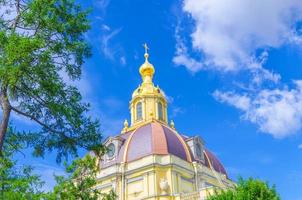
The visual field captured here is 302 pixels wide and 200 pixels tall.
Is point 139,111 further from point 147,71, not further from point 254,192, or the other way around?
point 254,192

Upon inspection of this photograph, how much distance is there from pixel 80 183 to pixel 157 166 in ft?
52.2

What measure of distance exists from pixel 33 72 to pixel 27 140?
2582 mm

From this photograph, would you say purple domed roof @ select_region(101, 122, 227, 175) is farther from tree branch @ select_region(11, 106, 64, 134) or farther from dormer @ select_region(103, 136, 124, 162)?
tree branch @ select_region(11, 106, 64, 134)

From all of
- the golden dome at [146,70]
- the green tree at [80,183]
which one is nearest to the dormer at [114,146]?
the golden dome at [146,70]

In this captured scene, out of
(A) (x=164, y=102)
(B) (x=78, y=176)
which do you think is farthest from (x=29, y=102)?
(A) (x=164, y=102)

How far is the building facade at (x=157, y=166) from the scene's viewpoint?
117ft

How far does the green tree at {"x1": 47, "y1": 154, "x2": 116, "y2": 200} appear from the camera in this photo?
1884cm

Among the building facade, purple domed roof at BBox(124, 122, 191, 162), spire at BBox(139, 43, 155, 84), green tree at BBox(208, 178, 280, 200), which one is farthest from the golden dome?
green tree at BBox(208, 178, 280, 200)

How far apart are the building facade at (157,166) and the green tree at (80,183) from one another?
41.2 ft

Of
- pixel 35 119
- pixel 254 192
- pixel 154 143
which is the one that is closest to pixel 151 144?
pixel 154 143

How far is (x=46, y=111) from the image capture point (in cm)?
1455

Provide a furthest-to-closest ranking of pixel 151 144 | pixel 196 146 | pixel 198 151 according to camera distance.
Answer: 1. pixel 198 151
2. pixel 196 146
3. pixel 151 144

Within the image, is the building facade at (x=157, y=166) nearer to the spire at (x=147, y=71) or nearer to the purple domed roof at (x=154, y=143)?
the purple domed roof at (x=154, y=143)

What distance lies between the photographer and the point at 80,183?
20.5 metres
